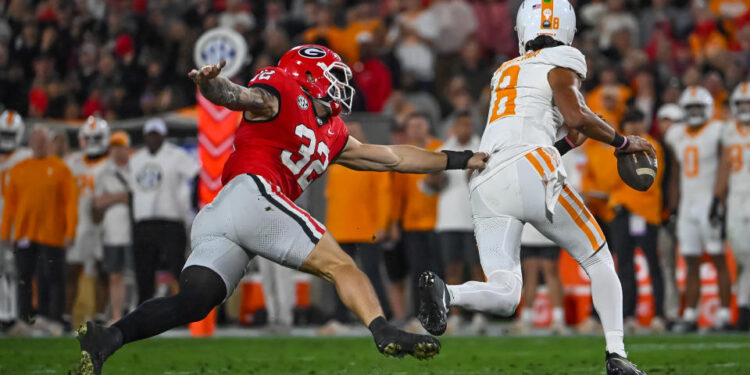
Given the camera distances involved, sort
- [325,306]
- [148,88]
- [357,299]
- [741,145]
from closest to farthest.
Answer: [357,299], [741,145], [325,306], [148,88]

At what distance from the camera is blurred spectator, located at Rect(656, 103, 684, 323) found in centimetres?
1259

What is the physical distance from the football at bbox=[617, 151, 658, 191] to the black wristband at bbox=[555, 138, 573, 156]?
1.11ft

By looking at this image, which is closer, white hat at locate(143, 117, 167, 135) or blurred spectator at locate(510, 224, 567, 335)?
blurred spectator at locate(510, 224, 567, 335)

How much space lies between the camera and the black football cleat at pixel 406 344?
5.26 m

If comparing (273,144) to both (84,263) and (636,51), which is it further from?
(636,51)

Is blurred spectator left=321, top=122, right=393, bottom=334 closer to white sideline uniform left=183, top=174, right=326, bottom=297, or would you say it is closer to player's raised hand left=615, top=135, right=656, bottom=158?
player's raised hand left=615, top=135, right=656, bottom=158

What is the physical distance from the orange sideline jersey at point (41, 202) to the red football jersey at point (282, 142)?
23.6 ft

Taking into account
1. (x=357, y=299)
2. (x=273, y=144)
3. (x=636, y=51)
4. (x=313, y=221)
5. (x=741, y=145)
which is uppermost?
(x=636, y=51)

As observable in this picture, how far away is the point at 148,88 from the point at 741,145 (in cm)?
868

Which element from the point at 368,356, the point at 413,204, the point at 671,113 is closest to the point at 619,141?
the point at 368,356

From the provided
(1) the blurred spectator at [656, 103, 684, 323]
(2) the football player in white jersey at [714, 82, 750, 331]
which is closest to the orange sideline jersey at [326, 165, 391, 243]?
(1) the blurred spectator at [656, 103, 684, 323]

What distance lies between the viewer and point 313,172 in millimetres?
6180

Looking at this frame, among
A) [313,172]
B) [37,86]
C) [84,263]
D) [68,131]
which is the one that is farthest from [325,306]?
[313,172]

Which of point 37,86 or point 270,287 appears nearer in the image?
point 270,287
